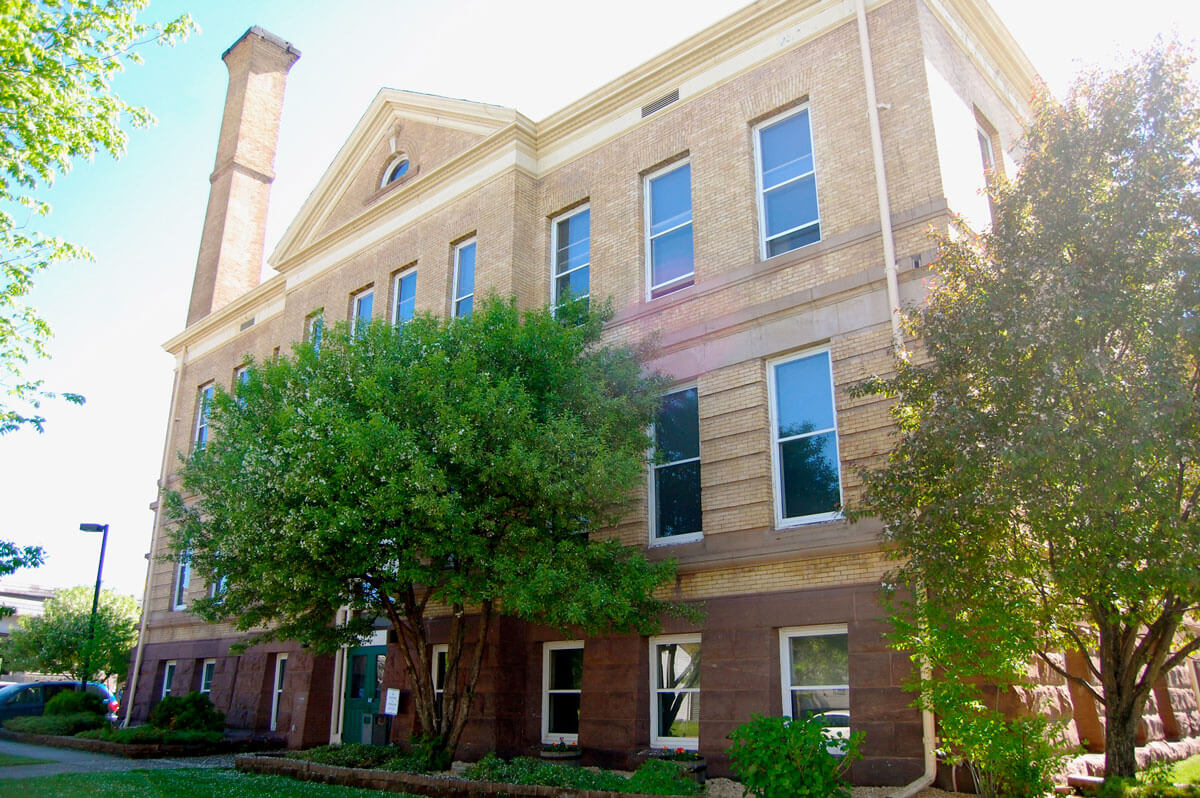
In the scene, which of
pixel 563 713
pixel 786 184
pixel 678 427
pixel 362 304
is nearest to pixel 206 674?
pixel 362 304

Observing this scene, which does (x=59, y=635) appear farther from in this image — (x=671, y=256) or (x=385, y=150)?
(x=671, y=256)

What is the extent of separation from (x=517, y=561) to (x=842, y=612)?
181 inches

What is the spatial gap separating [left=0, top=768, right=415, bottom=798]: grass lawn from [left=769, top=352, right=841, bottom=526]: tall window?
691 cm

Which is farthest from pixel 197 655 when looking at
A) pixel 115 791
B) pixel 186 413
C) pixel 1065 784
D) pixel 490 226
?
pixel 1065 784

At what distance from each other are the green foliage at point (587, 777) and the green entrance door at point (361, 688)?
6372 millimetres

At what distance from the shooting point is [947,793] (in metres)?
10.5

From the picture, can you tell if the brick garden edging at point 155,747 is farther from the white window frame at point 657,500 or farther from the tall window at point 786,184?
the tall window at point 786,184

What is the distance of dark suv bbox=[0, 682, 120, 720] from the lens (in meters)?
26.9

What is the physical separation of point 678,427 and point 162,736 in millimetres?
13661

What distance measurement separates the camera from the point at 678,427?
15.4 m

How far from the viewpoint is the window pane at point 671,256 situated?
16.6 metres

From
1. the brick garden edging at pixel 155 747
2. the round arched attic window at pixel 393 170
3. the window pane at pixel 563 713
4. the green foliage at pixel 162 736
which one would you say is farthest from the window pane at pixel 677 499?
the round arched attic window at pixel 393 170

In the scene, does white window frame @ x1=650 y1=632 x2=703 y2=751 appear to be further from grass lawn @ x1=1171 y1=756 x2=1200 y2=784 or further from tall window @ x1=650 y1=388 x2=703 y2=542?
grass lawn @ x1=1171 y1=756 x2=1200 y2=784

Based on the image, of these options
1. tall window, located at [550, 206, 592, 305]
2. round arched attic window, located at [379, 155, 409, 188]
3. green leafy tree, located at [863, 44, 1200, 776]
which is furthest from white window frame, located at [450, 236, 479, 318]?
green leafy tree, located at [863, 44, 1200, 776]
